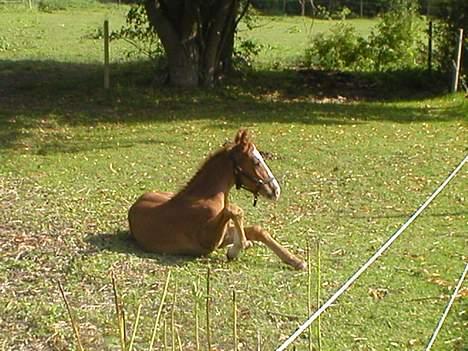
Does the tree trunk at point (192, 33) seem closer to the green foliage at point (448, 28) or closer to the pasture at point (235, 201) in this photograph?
the pasture at point (235, 201)

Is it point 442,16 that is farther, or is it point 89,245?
point 442,16

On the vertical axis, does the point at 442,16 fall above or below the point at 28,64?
above

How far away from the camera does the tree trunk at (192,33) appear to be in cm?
1577

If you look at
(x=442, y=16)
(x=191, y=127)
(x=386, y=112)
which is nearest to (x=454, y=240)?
(x=191, y=127)

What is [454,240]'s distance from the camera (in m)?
7.32

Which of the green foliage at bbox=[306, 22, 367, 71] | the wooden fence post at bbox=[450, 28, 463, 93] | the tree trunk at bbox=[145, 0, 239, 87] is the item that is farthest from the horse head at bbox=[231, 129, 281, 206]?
the green foliage at bbox=[306, 22, 367, 71]

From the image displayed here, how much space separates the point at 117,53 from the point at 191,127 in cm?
933

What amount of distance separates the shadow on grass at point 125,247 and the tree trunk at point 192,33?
9.19 meters

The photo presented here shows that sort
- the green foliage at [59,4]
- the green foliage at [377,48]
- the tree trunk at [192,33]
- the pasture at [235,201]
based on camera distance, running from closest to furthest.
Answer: the pasture at [235,201]
the tree trunk at [192,33]
the green foliage at [377,48]
the green foliage at [59,4]

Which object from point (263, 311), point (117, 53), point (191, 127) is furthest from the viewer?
point (117, 53)

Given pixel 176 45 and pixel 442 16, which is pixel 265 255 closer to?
pixel 176 45

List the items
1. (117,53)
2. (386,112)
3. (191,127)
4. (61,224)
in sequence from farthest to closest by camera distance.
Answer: (117,53) → (386,112) → (191,127) → (61,224)

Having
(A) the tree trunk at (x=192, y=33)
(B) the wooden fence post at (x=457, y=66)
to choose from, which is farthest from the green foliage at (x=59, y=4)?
(B) the wooden fence post at (x=457, y=66)

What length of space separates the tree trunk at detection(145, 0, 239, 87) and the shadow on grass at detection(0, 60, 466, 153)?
18.1 inches
